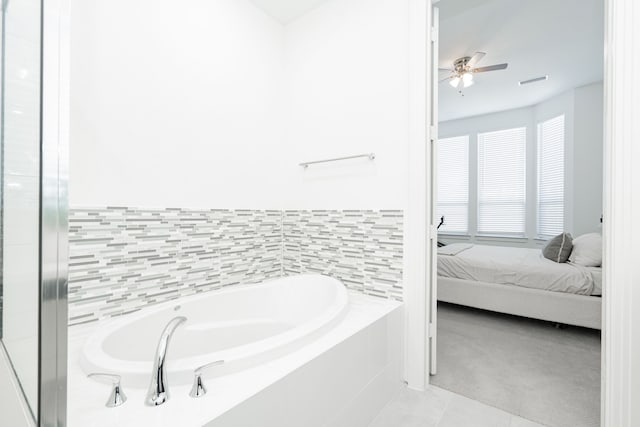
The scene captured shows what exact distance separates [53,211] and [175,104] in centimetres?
143

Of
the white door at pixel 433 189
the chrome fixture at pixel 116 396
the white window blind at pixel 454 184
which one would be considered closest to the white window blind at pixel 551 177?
the white window blind at pixel 454 184

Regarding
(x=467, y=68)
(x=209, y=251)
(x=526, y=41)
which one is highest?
(x=526, y=41)

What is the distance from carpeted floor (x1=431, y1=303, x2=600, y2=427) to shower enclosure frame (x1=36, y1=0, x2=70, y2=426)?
190cm

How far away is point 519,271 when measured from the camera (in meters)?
2.81

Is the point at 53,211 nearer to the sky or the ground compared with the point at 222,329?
nearer to the sky

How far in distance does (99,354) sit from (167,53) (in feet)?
5.27

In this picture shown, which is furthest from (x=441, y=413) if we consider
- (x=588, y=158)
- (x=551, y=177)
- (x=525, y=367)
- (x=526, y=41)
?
(x=551, y=177)

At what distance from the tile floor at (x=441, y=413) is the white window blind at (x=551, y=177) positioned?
13.0 feet

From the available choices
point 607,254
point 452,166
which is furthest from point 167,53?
point 452,166

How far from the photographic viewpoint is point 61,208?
555mm

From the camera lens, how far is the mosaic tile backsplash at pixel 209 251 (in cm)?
145

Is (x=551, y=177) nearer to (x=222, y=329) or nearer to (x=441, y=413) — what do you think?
(x=441, y=413)

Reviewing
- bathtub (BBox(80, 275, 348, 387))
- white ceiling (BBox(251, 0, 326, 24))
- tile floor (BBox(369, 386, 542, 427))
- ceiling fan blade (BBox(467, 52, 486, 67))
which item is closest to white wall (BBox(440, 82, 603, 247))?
ceiling fan blade (BBox(467, 52, 486, 67))

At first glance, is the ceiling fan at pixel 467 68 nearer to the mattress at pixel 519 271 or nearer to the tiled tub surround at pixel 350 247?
the mattress at pixel 519 271
